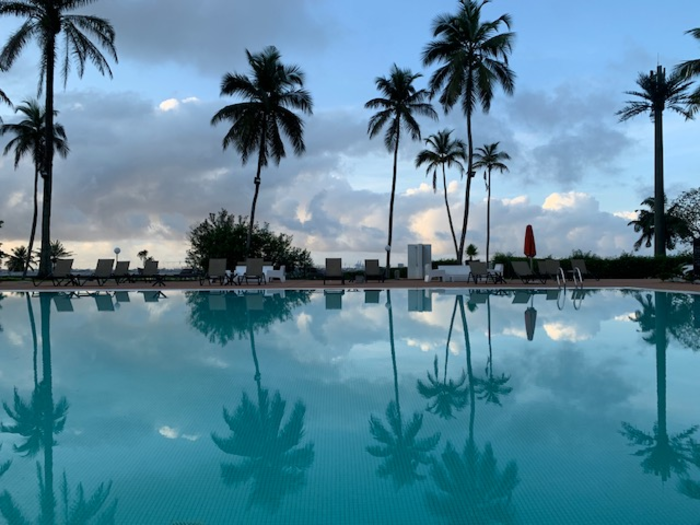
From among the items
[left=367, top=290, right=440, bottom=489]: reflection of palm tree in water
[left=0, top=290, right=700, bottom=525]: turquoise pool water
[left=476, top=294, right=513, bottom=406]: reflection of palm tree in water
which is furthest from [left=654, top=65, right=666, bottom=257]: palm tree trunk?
[left=367, top=290, right=440, bottom=489]: reflection of palm tree in water

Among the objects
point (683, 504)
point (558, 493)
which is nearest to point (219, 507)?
point (558, 493)

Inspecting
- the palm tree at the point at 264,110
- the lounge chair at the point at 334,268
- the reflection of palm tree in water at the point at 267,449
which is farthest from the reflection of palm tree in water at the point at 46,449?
the palm tree at the point at 264,110

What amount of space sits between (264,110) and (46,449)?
24.2 meters

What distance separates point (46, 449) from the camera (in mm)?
3797

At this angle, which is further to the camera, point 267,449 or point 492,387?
point 492,387

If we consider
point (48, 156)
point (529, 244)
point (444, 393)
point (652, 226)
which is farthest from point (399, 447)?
point (652, 226)

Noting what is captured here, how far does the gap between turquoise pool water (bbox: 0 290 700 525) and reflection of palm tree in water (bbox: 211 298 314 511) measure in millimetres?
16

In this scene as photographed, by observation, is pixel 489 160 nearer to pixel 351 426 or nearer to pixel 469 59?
pixel 469 59

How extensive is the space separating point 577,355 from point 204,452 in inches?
201

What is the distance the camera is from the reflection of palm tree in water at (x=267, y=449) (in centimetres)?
313

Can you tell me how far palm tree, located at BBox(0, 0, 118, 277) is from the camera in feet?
73.5

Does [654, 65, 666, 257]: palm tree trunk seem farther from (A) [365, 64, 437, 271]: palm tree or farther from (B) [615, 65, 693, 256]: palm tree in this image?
(A) [365, 64, 437, 271]: palm tree

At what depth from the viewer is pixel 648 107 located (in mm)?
28859

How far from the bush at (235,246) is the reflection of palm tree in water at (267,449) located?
23.9 metres
